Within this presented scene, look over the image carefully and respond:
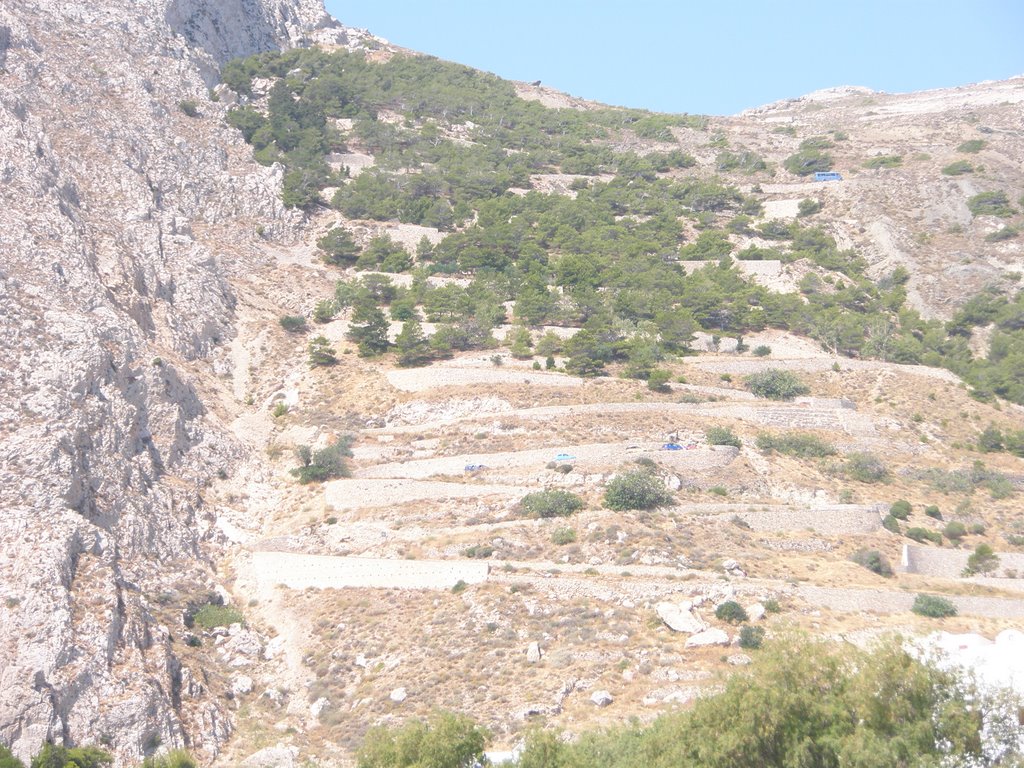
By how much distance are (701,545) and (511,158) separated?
186ft

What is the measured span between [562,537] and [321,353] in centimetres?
2019

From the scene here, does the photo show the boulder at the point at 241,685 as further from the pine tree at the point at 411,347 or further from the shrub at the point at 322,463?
the pine tree at the point at 411,347

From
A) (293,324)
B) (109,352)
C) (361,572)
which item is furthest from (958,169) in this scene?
(109,352)

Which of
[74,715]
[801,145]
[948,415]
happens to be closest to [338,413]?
[74,715]

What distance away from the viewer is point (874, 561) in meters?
33.0

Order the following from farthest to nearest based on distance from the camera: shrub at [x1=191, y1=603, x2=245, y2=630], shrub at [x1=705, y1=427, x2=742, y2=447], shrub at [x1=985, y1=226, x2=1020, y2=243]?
shrub at [x1=985, y1=226, x2=1020, y2=243], shrub at [x1=705, y1=427, x2=742, y2=447], shrub at [x1=191, y1=603, x2=245, y2=630]

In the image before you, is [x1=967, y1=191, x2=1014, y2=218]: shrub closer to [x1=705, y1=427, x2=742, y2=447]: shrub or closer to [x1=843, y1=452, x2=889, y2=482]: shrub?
[x1=843, y1=452, x2=889, y2=482]: shrub

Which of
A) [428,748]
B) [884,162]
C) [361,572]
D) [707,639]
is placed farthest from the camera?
[884,162]

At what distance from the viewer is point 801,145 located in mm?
93562

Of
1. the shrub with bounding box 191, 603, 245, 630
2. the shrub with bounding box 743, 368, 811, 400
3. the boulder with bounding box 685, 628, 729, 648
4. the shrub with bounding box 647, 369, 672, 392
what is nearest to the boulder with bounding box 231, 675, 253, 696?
the shrub with bounding box 191, 603, 245, 630

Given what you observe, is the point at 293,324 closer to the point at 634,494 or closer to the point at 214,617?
the point at 214,617

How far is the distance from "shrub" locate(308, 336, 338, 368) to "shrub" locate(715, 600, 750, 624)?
26501 millimetres

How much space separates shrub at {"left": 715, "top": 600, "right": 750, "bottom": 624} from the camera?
93.0 ft

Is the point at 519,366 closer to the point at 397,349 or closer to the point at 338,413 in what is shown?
the point at 397,349
